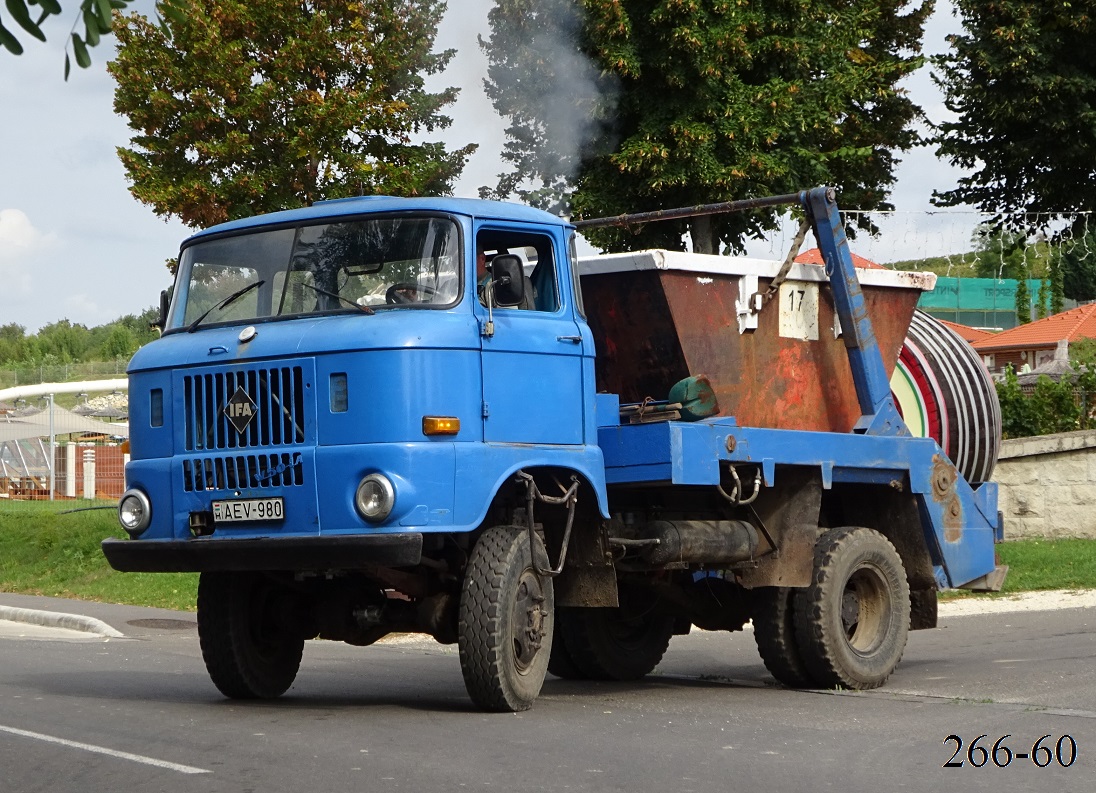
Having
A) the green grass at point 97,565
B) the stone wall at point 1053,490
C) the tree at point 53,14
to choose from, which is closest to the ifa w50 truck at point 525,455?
the tree at point 53,14

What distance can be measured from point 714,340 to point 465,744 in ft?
11.6

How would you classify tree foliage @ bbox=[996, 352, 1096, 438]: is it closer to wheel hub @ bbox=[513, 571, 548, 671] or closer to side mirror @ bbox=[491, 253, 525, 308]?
wheel hub @ bbox=[513, 571, 548, 671]

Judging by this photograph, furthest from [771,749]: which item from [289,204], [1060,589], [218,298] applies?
[289,204]

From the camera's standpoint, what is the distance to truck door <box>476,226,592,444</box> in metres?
8.53

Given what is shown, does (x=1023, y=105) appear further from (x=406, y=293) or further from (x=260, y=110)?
(x=406, y=293)

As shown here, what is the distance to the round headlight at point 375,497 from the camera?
26.2 ft

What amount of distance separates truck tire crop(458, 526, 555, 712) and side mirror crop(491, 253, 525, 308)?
48.7 inches

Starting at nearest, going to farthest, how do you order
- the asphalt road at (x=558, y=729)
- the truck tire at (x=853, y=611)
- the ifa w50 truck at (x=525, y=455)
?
the asphalt road at (x=558, y=729)
the ifa w50 truck at (x=525, y=455)
the truck tire at (x=853, y=611)

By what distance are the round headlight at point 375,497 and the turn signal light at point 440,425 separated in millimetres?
333

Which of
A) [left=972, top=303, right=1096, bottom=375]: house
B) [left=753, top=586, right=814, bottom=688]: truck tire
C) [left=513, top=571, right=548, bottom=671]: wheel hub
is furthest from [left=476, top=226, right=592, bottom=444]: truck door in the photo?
[left=972, top=303, right=1096, bottom=375]: house

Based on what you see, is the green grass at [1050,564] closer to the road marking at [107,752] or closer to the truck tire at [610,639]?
the truck tire at [610,639]

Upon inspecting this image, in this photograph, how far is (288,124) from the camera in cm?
2303

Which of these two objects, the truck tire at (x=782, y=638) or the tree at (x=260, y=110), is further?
the tree at (x=260, y=110)

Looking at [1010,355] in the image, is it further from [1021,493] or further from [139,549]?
[139,549]
